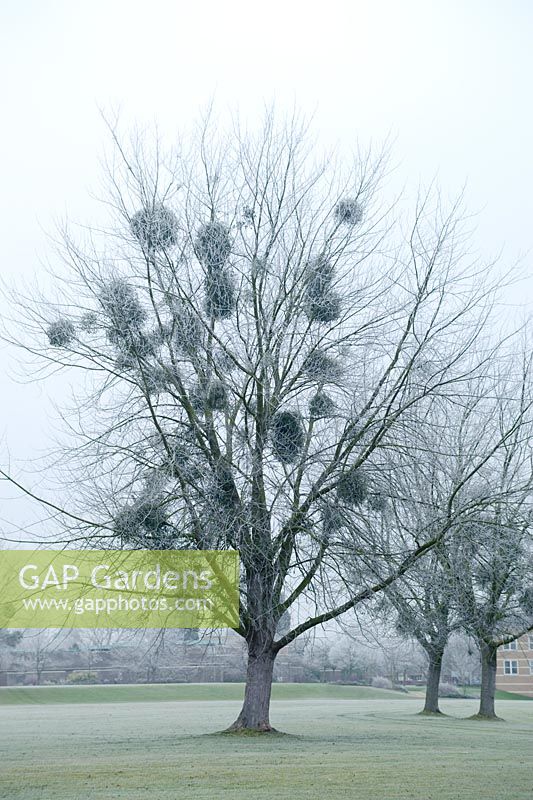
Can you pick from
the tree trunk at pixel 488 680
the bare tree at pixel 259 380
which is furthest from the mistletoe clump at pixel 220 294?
the tree trunk at pixel 488 680

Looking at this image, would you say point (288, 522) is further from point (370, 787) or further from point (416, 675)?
point (416, 675)

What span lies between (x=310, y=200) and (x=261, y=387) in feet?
10.4

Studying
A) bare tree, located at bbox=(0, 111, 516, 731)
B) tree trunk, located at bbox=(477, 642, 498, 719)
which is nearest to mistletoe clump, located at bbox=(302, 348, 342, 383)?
bare tree, located at bbox=(0, 111, 516, 731)

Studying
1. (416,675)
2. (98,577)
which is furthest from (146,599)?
(416,675)

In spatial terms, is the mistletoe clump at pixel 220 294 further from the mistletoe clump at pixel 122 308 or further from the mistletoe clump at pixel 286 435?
the mistletoe clump at pixel 286 435

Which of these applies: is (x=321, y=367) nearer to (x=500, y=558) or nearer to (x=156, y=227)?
(x=156, y=227)

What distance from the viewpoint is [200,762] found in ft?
40.0

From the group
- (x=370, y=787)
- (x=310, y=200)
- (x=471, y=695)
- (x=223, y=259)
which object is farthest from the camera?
(x=471, y=695)

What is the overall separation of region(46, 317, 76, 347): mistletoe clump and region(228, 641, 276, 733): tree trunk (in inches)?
229

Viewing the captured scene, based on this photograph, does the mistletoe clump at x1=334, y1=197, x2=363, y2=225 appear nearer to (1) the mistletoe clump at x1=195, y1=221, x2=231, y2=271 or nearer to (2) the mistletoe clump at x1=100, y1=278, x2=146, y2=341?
(1) the mistletoe clump at x1=195, y1=221, x2=231, y2=271

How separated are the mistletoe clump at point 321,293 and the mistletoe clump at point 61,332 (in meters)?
3.57

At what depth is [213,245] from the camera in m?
14.8

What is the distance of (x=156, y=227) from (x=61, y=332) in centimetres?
216

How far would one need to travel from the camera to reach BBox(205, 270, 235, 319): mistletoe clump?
571 inches
